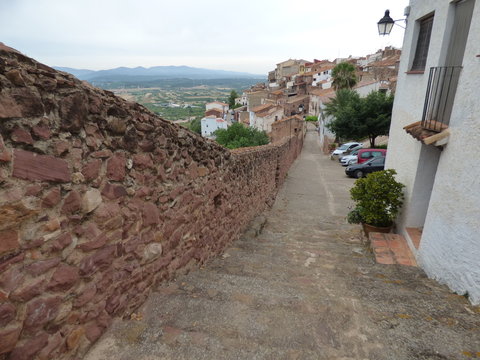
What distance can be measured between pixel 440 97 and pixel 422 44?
1987 millimetres

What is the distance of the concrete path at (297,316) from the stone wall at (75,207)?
0.36 m

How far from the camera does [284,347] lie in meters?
2.52

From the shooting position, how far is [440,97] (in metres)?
Result: 4.87

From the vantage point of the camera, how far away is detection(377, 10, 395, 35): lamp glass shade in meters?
7.21

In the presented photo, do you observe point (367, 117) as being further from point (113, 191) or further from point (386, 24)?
point (113, 191)

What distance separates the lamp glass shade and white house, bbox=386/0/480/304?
54 cm

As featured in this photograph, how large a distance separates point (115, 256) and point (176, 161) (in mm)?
1312

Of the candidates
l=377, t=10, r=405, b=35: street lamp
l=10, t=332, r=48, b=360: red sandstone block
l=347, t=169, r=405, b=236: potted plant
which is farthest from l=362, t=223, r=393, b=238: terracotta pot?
l=10, t=332, r=48, b=360: red sandstone block

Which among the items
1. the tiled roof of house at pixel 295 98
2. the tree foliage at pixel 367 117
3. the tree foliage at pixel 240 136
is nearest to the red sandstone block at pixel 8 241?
the tree foliage at pixel 367 117

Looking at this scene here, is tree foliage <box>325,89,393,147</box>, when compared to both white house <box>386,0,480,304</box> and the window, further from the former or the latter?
the window

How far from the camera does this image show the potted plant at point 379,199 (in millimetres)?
6230

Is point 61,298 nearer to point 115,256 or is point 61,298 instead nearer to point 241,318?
point 115,256

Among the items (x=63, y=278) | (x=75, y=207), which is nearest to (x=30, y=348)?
(x=63, y=278)

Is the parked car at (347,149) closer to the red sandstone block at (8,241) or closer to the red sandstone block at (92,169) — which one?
the red sandstone block at (92,169)
